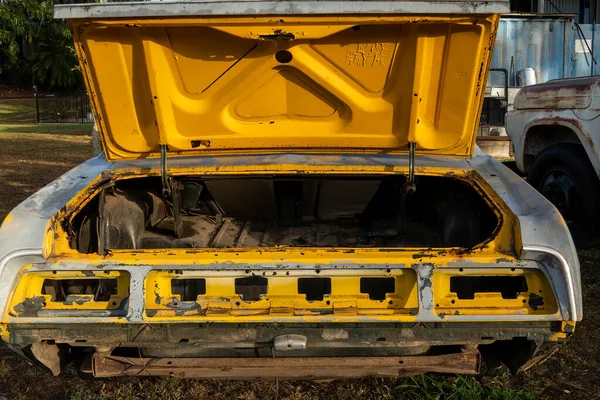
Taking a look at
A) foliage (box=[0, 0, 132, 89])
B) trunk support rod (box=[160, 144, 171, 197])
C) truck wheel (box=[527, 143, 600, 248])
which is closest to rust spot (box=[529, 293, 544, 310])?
trunk support rod (box=[160, 144, 171, 197])

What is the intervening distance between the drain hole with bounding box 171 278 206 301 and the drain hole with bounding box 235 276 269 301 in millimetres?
280

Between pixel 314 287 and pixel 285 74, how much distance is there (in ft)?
3.70

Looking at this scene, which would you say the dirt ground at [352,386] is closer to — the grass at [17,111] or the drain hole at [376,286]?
the drain hole at [376,286]

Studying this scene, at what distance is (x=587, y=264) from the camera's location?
508cm

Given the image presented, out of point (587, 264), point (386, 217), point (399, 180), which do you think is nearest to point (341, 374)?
point (399, 180)

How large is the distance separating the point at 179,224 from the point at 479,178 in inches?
67.9

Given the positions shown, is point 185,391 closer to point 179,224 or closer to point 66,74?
point 179,224

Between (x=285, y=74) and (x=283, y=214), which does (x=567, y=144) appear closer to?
(x=283, y=214)

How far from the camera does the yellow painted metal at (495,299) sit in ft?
8.03

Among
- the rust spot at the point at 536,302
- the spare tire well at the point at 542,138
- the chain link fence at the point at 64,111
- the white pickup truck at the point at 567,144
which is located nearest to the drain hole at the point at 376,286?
the rust spot at the point at 536,302

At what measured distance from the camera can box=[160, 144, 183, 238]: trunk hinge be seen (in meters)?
3.00

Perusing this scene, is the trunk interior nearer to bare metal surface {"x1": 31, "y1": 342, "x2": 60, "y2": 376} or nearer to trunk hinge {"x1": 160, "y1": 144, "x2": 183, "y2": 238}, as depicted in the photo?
trunk hinge {"x1": 160, "y1": 144, "x2": 183, "y2": 238}

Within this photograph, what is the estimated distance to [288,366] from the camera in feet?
8.70

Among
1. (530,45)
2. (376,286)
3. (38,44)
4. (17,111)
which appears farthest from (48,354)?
(38,44)
